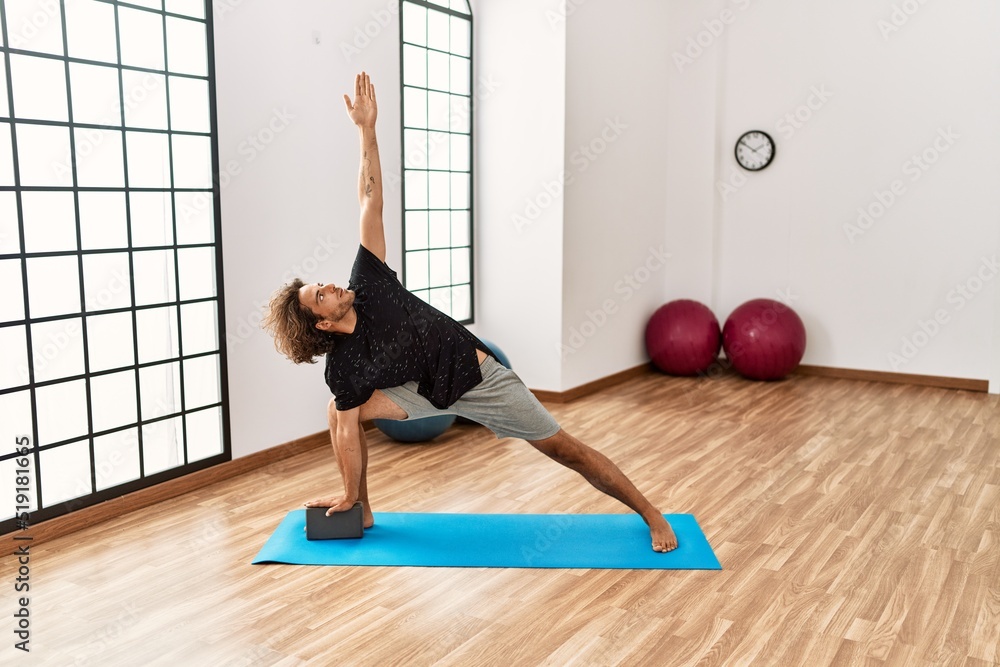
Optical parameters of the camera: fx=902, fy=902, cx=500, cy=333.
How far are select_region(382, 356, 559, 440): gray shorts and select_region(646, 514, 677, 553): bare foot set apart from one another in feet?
1.62

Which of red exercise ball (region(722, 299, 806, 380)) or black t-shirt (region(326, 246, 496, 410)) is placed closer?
black t-shirt (region(326, 246, 496, 410))

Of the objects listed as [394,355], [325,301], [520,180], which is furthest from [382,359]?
[520,180]

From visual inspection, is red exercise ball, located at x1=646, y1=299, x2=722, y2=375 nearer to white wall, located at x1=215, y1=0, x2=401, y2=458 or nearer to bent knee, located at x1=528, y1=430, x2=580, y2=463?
white wall, located at x1=215, y1=0, x2=401, y2=458

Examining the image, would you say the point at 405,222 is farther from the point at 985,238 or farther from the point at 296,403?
the point at 985,238

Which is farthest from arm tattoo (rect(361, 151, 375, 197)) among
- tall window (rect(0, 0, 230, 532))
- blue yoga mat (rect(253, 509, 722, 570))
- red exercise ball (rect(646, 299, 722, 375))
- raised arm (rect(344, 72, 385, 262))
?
red exercise ball (rect(646, 299, 722, 375))

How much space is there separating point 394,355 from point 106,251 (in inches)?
48.9

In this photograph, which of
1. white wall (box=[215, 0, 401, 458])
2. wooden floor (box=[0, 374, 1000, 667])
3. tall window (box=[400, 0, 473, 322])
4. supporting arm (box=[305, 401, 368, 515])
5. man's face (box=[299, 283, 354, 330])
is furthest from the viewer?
tall window (box=[400, 0, 473, 322])

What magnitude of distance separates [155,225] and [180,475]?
1.04 meters

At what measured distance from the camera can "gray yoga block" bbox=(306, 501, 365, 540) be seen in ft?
10.5

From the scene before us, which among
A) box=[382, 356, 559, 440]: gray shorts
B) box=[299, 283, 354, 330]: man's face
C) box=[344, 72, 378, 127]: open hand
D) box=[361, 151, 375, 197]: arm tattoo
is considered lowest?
box=[382, 356, 559, 440]: gray shorts

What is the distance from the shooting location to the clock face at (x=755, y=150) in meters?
6.37

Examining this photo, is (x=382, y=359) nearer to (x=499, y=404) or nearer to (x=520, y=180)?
(x=499, y=404)

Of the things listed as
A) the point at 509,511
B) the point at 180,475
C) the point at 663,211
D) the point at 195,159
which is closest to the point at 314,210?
the point at 195,159

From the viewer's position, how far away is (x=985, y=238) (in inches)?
226
